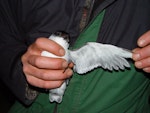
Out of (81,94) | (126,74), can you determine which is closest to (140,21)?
(126,74)

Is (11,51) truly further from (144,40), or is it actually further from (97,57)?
(144,40)

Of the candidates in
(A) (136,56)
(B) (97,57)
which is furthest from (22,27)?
(A) (136,56)

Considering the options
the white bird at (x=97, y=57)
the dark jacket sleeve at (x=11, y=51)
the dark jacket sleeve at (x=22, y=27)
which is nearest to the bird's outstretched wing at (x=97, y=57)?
the white bird at (x=97, y=57)

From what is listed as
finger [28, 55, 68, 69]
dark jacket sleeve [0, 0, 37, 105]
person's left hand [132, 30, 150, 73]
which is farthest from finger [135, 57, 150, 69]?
dark jacket sleeve [0, 0, 37, 105]

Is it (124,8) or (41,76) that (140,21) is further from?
(41,76)

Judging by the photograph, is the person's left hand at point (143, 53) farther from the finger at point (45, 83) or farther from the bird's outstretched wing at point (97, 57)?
the finger at point (45, 83)

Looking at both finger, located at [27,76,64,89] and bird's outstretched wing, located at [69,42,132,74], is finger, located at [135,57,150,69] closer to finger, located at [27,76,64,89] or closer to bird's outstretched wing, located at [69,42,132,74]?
bird's outstretched wing, located at [69,42,132,74]
